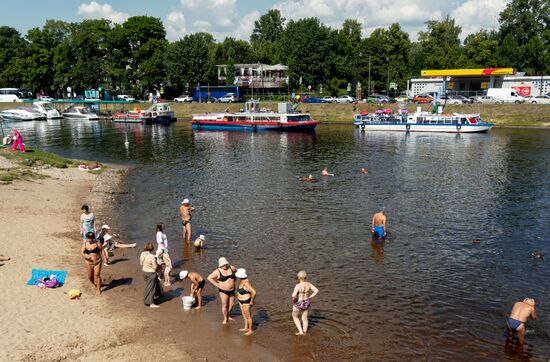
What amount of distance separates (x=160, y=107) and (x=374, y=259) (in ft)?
275

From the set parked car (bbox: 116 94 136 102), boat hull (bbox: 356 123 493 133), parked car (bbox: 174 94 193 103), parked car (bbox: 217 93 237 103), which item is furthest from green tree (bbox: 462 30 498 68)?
parked car (bbox: 116 94 136 102)

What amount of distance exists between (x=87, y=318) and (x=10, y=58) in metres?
144

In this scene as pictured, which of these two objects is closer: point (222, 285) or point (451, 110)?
point (222, 285)

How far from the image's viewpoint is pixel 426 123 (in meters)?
74.0

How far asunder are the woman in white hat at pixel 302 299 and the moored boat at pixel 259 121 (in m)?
65.2

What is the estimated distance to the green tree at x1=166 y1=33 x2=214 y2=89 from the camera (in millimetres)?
117938

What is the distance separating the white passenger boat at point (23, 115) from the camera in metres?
106

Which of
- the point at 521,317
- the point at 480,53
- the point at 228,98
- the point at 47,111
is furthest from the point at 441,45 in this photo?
the point at 521,317

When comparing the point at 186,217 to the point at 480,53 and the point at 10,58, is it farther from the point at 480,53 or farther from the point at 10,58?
the point at 10,58

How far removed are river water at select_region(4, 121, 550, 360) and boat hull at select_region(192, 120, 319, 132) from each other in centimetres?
2279

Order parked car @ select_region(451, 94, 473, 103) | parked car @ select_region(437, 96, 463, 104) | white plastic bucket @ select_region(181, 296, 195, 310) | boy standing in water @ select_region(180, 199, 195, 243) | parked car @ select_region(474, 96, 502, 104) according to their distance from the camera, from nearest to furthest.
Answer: white plastic bucket @ select_region(181, 296, 195, 310), boy standing in water @ select_region(180, 199, 195, 243), parked car @ select_region(474, 96, 502, 104), parked car @ select_region(437, 96, 463, 104), parked car @ select_region(451, 94, 473, 103)

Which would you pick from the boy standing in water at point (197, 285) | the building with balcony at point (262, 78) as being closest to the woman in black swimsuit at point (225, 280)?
the boy standing in water at point (197, 285)

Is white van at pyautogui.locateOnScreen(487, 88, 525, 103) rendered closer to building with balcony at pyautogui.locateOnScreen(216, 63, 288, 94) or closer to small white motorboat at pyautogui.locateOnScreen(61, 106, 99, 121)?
building with balcony at pyautogui.locateOnScreen(216, 63, 288, 94)

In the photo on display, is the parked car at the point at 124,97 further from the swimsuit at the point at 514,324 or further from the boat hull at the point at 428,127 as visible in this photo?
the swimsuit at the point at 514,324
